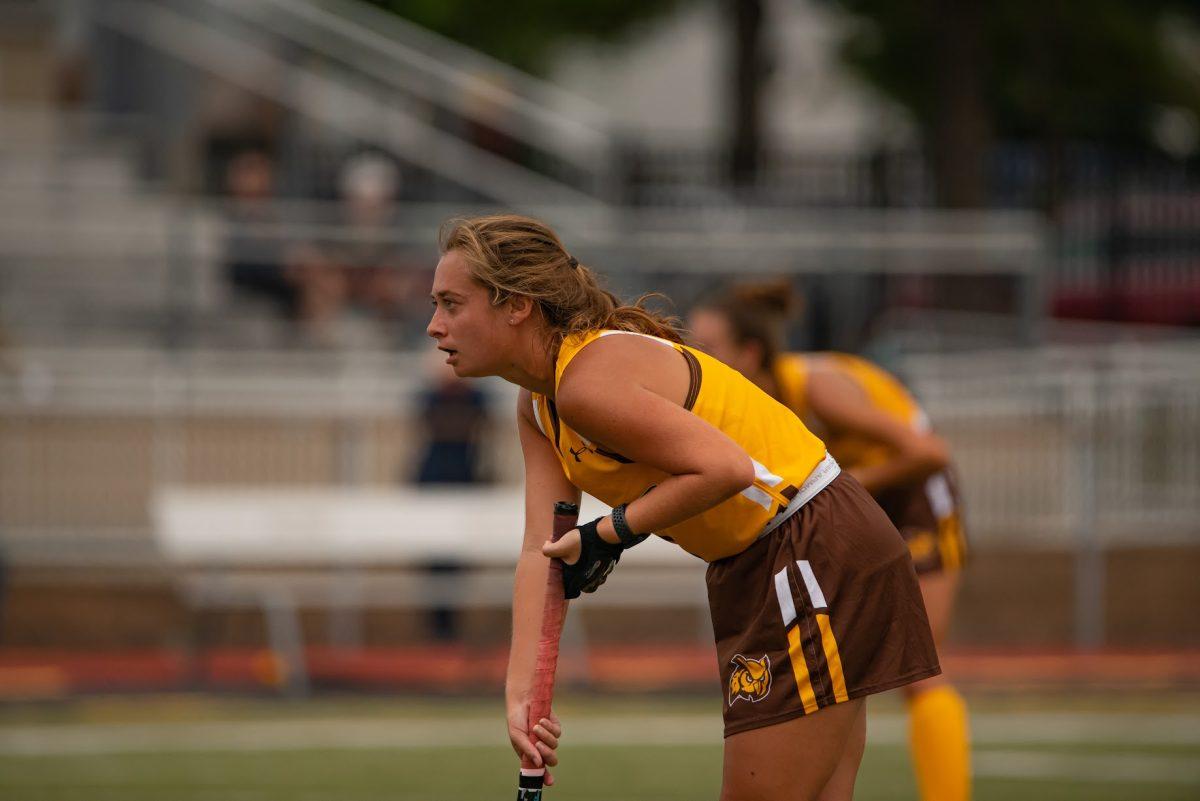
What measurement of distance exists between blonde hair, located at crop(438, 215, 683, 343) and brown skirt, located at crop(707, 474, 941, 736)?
26.7 inches

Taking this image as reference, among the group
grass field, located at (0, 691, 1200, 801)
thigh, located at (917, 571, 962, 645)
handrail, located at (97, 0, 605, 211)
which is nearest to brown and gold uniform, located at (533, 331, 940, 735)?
thigh, located at (917, 571, 962, 645)

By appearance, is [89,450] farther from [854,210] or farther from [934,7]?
[934,7]

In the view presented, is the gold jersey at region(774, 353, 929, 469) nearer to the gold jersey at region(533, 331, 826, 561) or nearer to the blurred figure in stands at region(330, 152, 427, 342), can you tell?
the gold jersey at region(533, 331, 826, 561)

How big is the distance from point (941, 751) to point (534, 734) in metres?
2.39

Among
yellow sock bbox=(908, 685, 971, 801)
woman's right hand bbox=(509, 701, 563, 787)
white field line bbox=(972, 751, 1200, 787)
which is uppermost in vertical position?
woman's right hand bbox=(509, 701, 563, 787)

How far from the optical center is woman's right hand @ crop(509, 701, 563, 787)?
489 cm

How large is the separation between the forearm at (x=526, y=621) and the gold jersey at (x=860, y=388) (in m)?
1.97

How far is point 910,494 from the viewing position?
741cm

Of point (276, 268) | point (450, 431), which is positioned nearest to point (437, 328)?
point (450, 431)

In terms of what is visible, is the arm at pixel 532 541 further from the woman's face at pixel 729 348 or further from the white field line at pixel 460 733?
the white field line at pixel 460 733

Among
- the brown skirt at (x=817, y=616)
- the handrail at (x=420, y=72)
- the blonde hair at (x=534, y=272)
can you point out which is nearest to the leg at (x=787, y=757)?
the brown skirt at (x=817, y=616)

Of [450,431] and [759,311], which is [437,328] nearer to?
[759,311]

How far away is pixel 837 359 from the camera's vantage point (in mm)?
7461

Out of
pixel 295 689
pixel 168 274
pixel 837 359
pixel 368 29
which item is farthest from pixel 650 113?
pixel 837 359
